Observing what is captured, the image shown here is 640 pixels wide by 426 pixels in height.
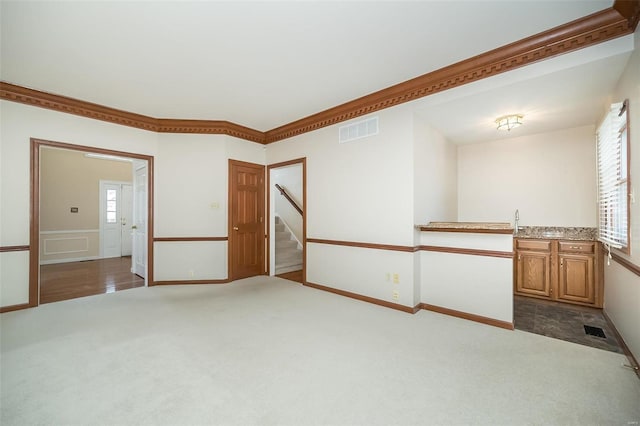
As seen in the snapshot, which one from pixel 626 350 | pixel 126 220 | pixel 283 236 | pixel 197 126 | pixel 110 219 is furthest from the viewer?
pixel 126 220

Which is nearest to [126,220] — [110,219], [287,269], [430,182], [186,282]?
[110,219]

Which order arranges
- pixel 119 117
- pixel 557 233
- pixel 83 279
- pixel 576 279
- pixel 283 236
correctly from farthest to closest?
1. pixel 283 236
2. pixel 83 279
3. pixel 119 117
4. pixel 557 233
5. pixel 576 279

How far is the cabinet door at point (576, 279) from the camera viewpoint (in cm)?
357

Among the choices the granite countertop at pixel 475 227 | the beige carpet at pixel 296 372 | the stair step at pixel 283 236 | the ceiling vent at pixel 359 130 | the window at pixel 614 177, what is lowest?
the beige carpet at pixel 296 372

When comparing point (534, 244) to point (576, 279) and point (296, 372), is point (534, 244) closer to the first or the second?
point (576, 279)

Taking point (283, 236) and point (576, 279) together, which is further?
point (283, 236)

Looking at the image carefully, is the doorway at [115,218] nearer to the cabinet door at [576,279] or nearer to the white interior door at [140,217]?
the white interior door at [140,217]

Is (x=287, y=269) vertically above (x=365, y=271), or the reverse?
(x=365, y=271)

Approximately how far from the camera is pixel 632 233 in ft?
7.48

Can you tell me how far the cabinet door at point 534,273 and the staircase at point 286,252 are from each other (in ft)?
13.2

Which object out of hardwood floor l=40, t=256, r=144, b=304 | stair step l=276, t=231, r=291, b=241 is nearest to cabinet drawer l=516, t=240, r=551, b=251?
stair step l=276, t=231, r=291, b=241

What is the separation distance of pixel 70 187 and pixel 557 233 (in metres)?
10.6

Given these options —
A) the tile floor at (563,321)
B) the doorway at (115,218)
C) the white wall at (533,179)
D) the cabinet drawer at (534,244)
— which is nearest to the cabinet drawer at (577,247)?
the cabinet drawer at (534,244)

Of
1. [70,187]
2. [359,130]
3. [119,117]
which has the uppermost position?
[119,117]
